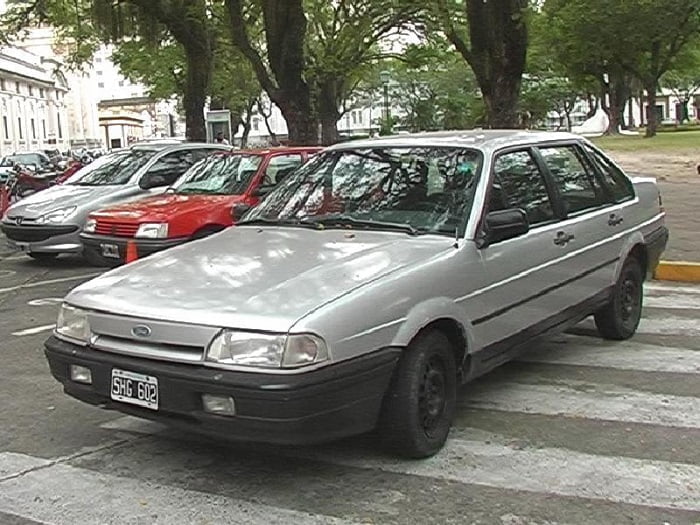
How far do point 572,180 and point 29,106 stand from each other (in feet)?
280

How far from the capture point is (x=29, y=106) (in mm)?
84500

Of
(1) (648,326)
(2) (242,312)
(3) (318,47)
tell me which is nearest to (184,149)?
(1) (648,326)

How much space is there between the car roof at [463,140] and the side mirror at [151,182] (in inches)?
275

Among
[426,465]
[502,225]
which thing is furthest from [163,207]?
[426,465]

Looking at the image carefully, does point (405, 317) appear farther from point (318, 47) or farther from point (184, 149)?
point (318, 47)

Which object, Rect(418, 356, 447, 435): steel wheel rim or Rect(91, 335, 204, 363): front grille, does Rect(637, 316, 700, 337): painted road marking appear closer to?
Rect(418, 356, 447, 435): steel wheel rim

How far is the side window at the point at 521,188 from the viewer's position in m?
5.57

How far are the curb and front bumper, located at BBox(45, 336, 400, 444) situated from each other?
615cm

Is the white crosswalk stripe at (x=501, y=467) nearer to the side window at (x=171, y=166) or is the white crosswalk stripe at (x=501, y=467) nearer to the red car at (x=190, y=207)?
the red car at (x=190, y=207)

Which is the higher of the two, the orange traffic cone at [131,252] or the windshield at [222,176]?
the windshield at [222,176]

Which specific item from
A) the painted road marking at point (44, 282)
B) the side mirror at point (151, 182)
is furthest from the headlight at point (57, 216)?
the side mirror at point (151, 182)

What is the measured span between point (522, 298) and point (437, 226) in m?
0.79

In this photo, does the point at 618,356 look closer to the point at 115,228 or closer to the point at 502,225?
the point at 502,225

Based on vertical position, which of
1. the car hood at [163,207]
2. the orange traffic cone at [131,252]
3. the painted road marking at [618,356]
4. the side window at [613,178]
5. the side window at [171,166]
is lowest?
the painted road marking at [618,356]
